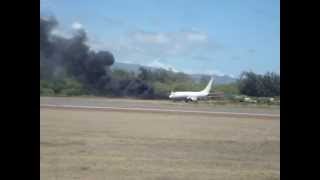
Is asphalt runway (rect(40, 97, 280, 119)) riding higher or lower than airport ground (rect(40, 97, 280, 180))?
higher

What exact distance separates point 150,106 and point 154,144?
469 cm

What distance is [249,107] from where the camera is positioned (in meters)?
12.4

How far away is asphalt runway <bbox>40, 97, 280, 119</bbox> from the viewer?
1249 centimetres

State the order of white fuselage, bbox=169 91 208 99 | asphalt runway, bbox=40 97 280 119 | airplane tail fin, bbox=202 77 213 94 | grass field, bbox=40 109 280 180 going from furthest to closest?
white fuselage, bbox=169 91 208 99, airplane tail fin, bbox=202 77 213 94, asphalt runway, bbox=40 97 280 119, grass field, bbox=40 109 280 180

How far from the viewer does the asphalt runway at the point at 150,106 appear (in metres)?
12.5

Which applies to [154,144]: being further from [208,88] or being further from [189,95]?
[189,95]

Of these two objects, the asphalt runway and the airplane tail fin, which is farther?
the airplane tail fin

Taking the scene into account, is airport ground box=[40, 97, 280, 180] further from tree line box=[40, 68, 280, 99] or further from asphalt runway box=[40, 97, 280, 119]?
tree line box=[40, 68, 280, 99]

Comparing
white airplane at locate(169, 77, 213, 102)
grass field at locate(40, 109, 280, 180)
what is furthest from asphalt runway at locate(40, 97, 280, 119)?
grass field at locate(40, 109, 280, 180)

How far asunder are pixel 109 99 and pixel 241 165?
6753mm

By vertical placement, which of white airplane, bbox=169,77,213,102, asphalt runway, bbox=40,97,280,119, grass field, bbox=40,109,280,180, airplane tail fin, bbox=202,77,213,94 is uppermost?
airplane tail fin, bbox=202,77,213,94

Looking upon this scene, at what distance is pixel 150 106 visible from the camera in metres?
13.4

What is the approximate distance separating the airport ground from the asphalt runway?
4 cm
